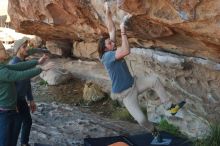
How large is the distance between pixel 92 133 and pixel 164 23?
264 centimetres

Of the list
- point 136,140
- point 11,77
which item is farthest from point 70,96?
point 11,77

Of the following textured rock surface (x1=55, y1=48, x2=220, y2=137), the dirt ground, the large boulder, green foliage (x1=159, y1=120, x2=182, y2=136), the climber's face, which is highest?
the climber's face

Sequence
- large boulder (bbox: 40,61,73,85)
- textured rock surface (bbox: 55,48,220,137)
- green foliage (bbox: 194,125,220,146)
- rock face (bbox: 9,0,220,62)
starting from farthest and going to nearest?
large boulder (bbox: 40,61,73,85), textured rock surface (bbox: 55,48,220,137), green foliage (bbox: 194,125,220,146), rock face (bbox: 9,0,220,62)

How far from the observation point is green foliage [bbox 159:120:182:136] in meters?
8.18

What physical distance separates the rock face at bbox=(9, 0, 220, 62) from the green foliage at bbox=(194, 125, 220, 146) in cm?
110

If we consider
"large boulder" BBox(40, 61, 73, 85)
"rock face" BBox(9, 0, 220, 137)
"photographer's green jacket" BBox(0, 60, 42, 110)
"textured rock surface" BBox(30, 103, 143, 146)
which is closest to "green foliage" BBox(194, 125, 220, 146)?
"rock face" BBox(9, 0, 220, 137)

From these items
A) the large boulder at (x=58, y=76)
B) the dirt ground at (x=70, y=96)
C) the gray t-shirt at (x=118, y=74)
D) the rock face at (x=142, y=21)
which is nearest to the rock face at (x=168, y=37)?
the rock face at (x=142, y=21)

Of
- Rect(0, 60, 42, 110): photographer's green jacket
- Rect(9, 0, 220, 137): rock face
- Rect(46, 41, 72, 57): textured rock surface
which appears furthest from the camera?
Rect(46, 41, 72, 57): textured rock surface

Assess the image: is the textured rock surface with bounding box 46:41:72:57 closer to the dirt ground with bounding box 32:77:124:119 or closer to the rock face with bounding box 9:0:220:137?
the dirt ground with bounding box 32:77:124:119

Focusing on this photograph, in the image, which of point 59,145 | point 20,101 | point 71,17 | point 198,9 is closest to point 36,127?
point 59,145

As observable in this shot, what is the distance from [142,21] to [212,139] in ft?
6.91

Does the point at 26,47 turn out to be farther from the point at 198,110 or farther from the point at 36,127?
the point at 198,110

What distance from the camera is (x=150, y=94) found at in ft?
30.1

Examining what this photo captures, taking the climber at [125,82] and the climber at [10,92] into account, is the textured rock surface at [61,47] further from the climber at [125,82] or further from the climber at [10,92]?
the climber at [10,92]
